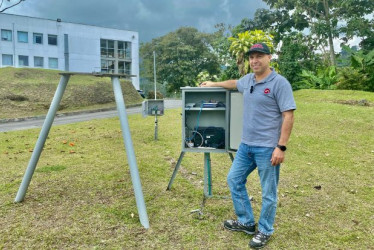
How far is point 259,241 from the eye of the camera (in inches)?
132

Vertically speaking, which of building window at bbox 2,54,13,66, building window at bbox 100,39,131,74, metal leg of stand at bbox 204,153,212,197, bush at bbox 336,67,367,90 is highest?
building window at bbox 100,39,131,74

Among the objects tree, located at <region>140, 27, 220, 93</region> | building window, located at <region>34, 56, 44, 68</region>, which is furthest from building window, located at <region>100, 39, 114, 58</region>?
tree, located at <region>140, 27, 220, 93</region>

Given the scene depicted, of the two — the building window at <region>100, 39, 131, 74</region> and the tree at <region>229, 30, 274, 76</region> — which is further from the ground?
the building window at <region>100, 39, 131, 74</region>

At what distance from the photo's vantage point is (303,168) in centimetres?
642

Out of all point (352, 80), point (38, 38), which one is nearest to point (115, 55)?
point (38, 38)

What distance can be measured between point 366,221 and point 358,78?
16.9m

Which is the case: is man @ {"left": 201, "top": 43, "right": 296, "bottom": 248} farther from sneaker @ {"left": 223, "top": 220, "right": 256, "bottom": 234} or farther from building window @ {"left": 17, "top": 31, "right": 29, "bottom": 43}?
building window @ {"left": 17, "top": 31, "right": 29, "bottom": 43}

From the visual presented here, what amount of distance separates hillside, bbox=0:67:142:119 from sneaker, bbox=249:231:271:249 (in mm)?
16019

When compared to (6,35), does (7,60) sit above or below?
below

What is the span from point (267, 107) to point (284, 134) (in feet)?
0.97

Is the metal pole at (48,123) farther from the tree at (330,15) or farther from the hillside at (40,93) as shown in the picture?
the tree at (330,15)

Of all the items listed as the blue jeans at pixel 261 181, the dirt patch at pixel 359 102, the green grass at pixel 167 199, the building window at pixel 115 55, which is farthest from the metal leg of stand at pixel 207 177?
the building window at pixel 115 55

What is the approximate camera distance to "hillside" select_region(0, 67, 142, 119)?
18250mm

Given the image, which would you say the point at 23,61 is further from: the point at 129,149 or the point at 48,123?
the point at 129,149
